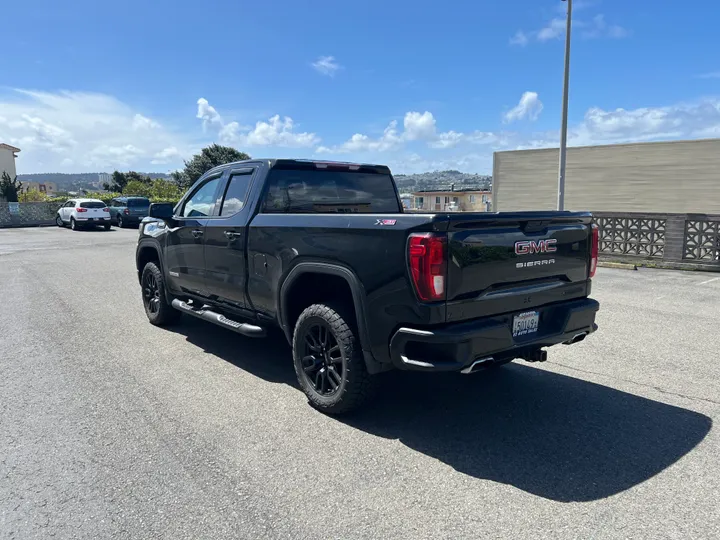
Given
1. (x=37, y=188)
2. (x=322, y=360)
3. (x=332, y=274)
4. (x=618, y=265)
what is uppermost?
(x=37, y=188)

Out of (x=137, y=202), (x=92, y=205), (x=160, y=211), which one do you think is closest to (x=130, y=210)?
(x=137, y=202)

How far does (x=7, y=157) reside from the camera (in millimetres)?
61031

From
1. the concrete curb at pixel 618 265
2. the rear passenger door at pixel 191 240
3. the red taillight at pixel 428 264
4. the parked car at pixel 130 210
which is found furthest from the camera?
the parked car at pixel 130 210

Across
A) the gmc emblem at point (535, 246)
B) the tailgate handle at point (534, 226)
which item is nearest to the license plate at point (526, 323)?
the gmc emblem at point (535, 246)

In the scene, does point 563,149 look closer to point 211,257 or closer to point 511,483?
point 211,257

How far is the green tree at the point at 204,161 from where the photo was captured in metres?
58.4

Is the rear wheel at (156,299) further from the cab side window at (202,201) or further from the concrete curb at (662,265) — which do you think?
the concrete curb at (662,265)

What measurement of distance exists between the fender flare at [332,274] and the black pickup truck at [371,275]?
0.04 feet

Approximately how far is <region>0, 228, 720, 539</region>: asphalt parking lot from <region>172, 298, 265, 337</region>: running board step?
47 cm

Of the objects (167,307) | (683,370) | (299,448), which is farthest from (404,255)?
(167,307)

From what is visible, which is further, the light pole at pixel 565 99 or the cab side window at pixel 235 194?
the light pole at pixel 565 99

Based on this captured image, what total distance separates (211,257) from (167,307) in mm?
1753

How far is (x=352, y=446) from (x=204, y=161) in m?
59.0

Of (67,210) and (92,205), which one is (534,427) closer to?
(92,205)
